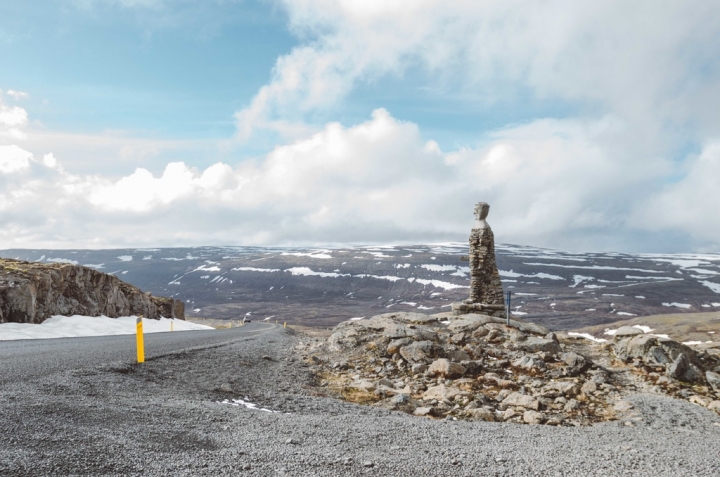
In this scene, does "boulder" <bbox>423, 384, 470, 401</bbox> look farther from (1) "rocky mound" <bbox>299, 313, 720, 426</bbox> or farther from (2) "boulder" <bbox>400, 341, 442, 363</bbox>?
(2) "boulder" <bbox>400, 341, 442, 363</bbox>

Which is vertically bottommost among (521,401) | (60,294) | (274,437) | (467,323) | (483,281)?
(521,401)

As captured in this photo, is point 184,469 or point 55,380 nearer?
point 184,469

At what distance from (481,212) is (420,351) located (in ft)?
44.0

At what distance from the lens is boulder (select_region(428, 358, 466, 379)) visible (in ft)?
48.1

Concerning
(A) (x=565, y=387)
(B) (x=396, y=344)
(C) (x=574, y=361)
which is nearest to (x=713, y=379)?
(C) (x=574, y=361)

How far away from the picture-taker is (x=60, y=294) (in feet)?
98.6

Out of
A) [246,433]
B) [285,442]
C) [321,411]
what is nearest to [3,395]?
[246,433]

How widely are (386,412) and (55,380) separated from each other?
22.9ft

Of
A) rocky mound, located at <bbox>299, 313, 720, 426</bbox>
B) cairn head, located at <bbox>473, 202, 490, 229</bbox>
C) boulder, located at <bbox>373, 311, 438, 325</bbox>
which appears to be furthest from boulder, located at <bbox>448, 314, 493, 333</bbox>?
cairn head, located at <bbox>473, 202, 490, 229</bbox>

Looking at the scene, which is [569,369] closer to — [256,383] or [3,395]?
[256,383]

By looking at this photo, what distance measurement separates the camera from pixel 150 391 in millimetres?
9742

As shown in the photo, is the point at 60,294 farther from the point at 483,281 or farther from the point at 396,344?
the point at 483,281

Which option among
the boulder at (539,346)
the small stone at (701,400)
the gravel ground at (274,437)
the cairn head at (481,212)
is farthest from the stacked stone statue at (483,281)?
the gravel ground at (274,437)

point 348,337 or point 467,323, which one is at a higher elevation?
point 467,323
